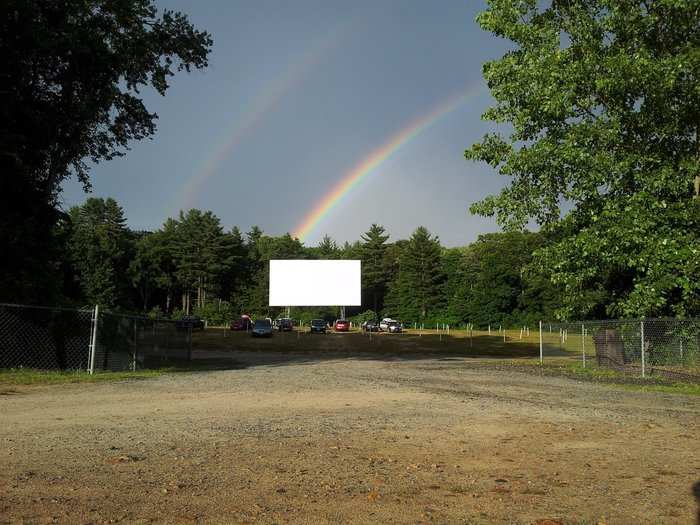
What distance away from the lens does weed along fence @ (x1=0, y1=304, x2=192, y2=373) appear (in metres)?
14.9

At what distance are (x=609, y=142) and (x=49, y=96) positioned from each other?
57.6ft

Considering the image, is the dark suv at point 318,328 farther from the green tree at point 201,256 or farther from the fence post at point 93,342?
the fence post at point 93,342

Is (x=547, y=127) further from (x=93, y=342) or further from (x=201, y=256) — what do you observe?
(x=201, y=256)

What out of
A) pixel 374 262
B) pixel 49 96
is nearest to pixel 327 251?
pixel 374 262

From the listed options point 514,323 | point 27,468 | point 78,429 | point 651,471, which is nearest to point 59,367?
point 78,429

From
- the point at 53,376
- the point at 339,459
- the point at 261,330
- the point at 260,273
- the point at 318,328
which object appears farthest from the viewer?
the point at 260,273

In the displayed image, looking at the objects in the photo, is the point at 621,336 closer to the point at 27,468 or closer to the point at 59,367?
the point at 59,367

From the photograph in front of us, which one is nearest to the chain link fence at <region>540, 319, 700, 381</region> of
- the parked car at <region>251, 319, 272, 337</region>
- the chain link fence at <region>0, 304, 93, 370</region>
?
the chain link fence at <region>0, 304, 93, 370</region>

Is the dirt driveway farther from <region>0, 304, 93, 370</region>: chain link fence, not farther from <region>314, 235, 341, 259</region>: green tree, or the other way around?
<region>314, 235, 341, 259</region>: green tree

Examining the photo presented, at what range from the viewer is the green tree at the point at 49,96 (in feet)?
54.8

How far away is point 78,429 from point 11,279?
1026 cm

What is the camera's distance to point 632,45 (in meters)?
18.5

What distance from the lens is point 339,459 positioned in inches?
235

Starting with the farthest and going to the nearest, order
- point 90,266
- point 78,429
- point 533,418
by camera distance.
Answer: point 90,266 < point 533,418 < point 78,429
